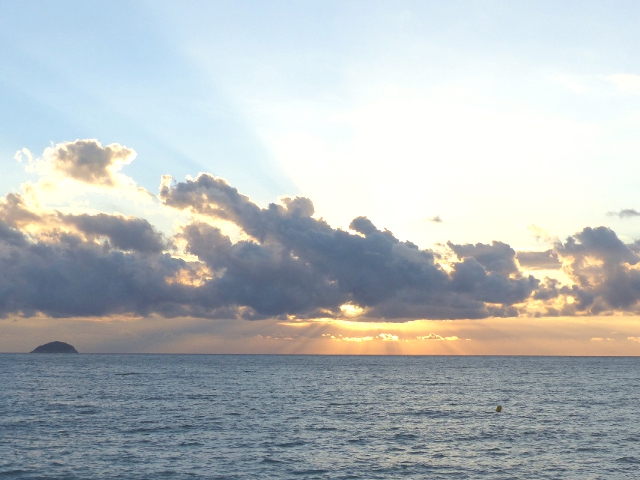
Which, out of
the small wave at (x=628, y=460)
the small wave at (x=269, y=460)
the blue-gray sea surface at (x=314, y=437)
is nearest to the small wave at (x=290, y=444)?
the blue-gray sea surface at (x=314, y=437)

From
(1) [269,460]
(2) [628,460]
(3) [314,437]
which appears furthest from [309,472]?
(2) [628,460]

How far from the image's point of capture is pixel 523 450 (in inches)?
2483

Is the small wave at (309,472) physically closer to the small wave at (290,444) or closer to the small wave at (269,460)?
the small wave at (269,460)

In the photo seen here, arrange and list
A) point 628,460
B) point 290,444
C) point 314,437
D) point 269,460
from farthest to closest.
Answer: point 314,437
point 290,444
point 628,460
point 269,460

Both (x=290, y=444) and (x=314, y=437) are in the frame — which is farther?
(x=314, y=437)

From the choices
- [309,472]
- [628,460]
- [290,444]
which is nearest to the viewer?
[309,472]

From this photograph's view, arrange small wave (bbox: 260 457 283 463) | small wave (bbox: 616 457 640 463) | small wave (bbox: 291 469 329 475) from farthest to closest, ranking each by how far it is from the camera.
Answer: small wave (bbox: 616 457 640 463) → small wave (bbox: 260 457 283 463) → small wave (bbox: 291 469 329 475)

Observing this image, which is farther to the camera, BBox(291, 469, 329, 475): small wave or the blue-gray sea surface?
the blue-gray sea surface

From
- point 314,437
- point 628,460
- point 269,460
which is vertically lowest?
point 628,460

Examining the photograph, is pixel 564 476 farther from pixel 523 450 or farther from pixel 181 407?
pixel 181 407

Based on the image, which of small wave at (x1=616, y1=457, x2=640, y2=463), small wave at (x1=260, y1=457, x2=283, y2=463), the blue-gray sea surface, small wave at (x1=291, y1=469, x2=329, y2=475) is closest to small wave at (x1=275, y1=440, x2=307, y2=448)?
the blue-gray sea surface

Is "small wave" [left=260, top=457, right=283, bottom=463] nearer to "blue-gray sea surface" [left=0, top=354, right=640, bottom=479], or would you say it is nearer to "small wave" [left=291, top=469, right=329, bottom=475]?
"blue-gray sea surface" [left=0, top=354, right=640, bottom=479]

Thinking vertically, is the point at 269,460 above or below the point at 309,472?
above

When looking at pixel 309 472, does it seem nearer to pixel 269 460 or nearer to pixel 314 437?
pixel 269 460
